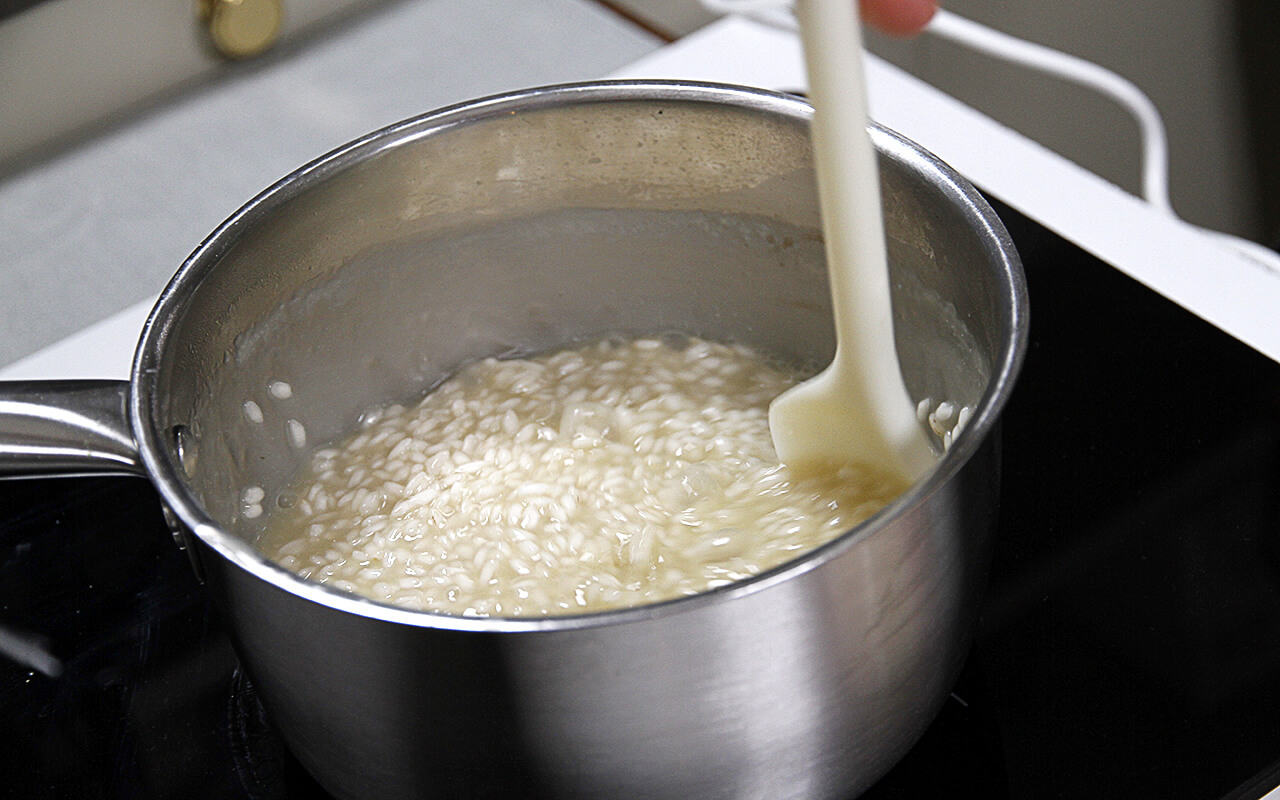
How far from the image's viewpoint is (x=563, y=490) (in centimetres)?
85

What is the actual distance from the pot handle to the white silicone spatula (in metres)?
0.35

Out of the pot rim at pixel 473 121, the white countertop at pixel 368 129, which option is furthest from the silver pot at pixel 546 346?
the white countertop at pixel 368 129

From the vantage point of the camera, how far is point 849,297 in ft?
2.27

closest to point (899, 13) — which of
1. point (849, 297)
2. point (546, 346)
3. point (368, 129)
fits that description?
point (849, 297)

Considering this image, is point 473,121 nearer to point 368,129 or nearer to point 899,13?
point 899,13

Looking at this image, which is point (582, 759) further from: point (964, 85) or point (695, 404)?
point (964, 85)

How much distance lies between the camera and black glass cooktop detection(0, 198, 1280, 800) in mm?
702

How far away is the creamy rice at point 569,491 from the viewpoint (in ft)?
2.50

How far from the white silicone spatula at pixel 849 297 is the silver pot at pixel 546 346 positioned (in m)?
0.05

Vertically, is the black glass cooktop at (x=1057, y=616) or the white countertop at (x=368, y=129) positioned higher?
the white countertop at (x=368, y=129)

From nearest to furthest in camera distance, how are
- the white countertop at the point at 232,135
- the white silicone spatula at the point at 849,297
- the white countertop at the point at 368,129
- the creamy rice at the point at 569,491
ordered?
the white silicone spatula at the point at 849,297, the creamy rice at the point at 569,491, the white countertop at the point at 368,129, the white countertop at the point at 232,135

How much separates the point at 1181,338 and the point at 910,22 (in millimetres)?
358

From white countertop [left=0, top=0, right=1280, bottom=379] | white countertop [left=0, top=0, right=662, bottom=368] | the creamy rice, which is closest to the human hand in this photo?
the creamy rice

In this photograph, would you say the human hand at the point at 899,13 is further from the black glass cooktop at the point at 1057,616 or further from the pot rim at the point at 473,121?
the black glass cooktop at the point at 1057,616
